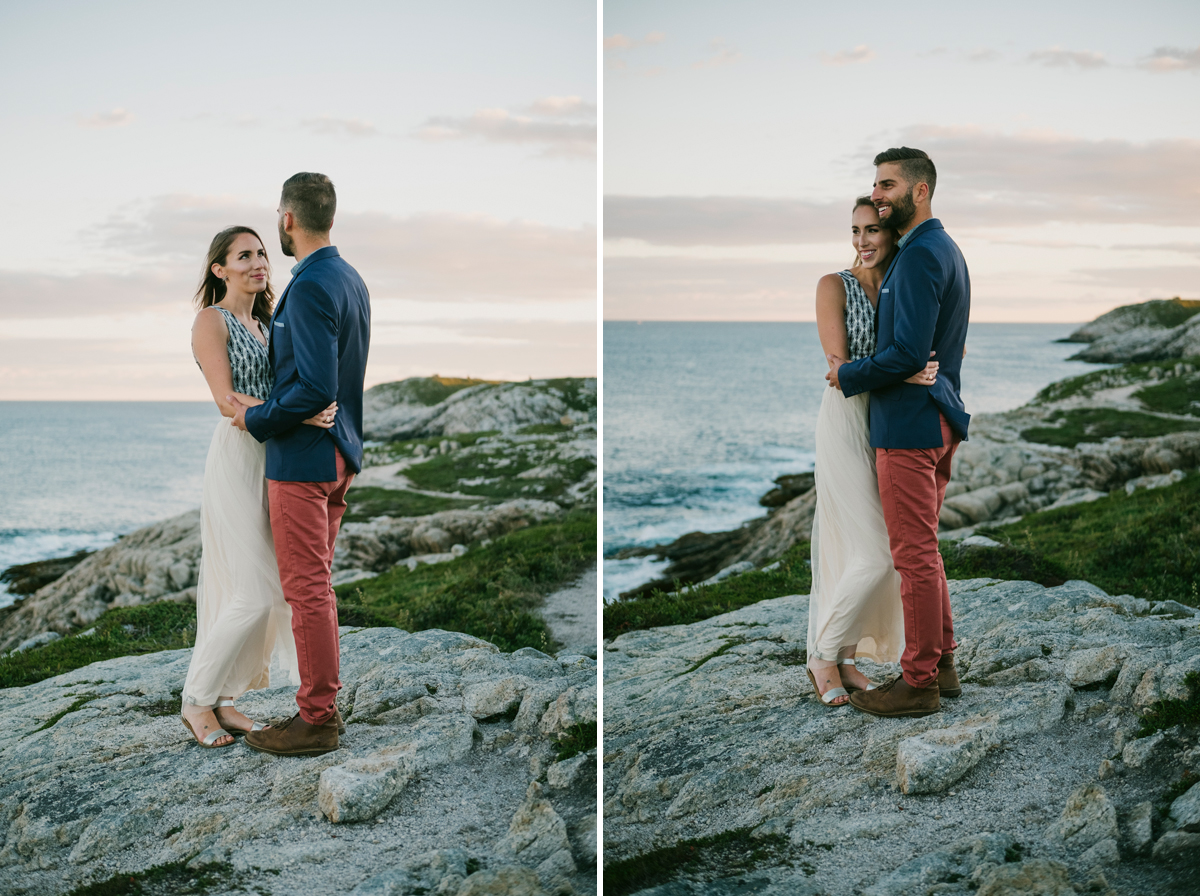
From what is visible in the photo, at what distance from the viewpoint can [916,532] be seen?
11.3 feet

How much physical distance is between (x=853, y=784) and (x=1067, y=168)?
10633mm

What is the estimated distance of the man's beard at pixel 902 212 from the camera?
11.1 feet

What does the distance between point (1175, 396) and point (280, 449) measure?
9.24 metres

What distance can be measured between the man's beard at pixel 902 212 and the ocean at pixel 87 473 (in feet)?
17.2

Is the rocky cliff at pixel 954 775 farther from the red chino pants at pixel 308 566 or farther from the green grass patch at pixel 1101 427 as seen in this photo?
the green grass patch at pixel 1101 427

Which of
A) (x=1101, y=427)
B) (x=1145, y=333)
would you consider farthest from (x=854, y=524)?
(x=1145, y=333)

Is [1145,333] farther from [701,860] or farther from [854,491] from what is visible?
[701,860]

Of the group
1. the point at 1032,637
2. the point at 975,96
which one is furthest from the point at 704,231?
the point at 1032,637

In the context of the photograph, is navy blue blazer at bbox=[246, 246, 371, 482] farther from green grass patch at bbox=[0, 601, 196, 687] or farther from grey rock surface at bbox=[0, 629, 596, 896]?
green grass patch at bbox=[0, 601, 196, 687]

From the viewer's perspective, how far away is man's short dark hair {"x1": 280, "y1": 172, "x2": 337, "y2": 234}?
10.7 ft

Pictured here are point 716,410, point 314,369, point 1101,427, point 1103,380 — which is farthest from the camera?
point 716,410

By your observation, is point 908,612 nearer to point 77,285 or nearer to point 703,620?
point 703,620

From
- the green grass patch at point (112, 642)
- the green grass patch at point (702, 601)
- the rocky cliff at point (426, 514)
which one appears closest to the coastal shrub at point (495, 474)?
the rocky cliff at point (426, 514)

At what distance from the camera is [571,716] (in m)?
3.95
